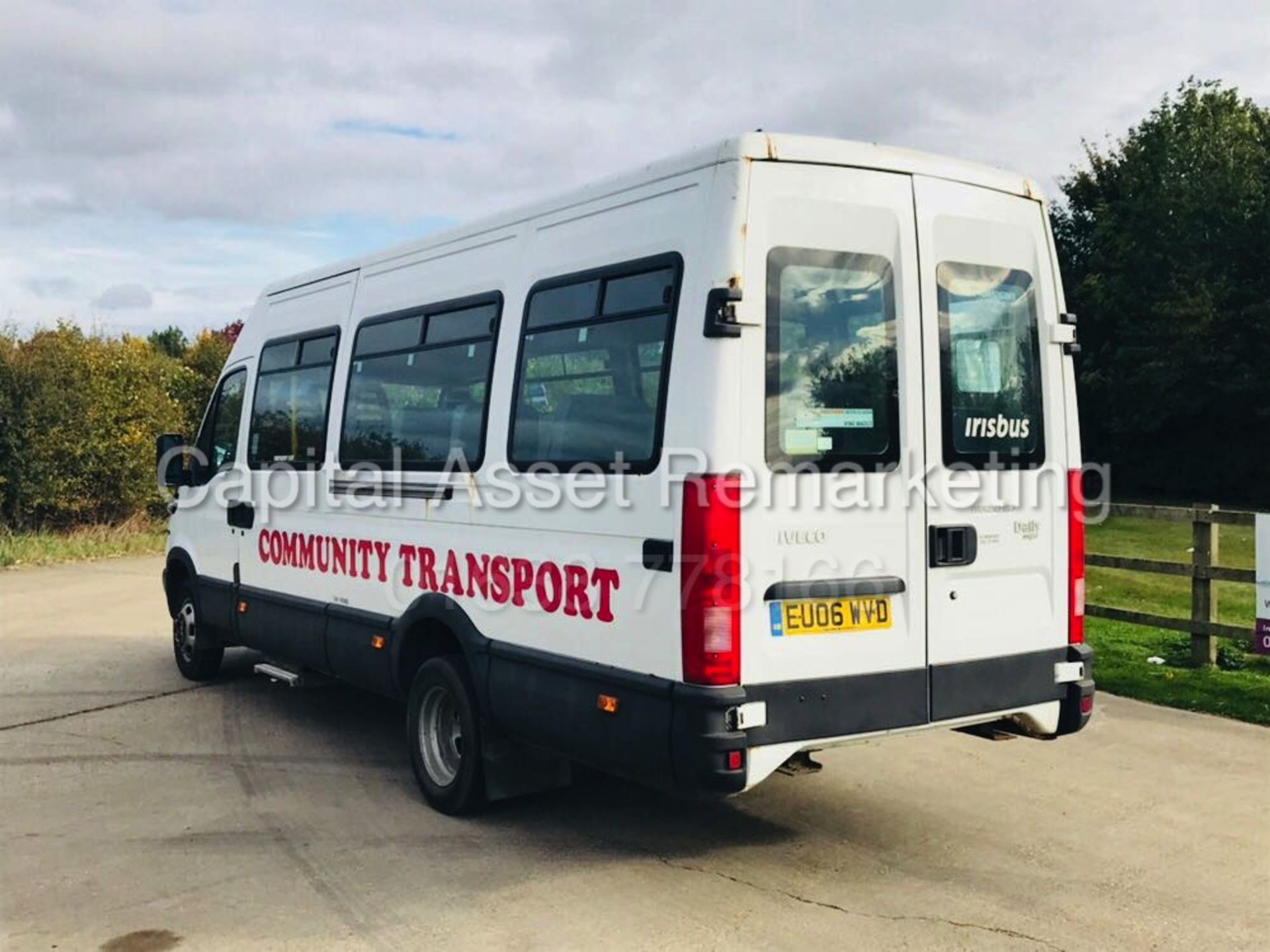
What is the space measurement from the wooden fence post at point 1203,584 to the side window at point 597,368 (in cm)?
570

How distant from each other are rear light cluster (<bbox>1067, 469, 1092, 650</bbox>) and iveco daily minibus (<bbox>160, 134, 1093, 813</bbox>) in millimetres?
16

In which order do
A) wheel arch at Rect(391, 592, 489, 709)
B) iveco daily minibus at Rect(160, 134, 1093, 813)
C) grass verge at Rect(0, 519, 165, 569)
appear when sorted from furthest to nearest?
1. grass verge at Rect(0, 519, 165, 569)
2. wheel arch at Rect(391, 592, 489, 709)
3. iveco daily minibus at Rect(160, 134, 1093, 813)

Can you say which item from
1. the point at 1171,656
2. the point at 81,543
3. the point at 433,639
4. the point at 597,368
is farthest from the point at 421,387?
the point at 81,543

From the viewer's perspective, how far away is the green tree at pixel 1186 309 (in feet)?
113

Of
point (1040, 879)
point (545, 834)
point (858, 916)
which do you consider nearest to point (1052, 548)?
point (1040, 879)

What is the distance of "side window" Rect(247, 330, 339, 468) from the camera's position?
7.57 meters

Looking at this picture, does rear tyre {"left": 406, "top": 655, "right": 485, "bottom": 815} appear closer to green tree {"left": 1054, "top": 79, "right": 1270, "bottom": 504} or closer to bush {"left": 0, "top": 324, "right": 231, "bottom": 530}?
bush {"left": 0, "top": 324, "right": 231, "bottom": 530}

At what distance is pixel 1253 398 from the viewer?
3431cm

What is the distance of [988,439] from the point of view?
17.8ft

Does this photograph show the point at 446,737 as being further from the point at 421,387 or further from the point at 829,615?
the point at 829,615

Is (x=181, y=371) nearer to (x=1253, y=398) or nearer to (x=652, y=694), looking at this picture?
(x=652, y=694)

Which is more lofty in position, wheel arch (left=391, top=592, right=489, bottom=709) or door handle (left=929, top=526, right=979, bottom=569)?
door handle (left=929, top=526, right=979, bottom=569)

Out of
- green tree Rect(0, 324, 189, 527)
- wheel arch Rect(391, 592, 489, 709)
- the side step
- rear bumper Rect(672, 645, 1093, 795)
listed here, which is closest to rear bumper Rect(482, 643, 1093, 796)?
rear bumper Rect(672, 645, 1093, 795)

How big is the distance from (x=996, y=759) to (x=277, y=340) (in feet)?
17.2
